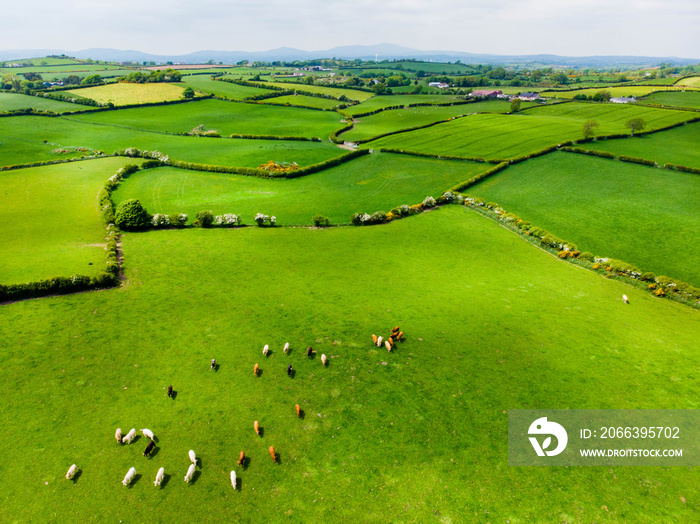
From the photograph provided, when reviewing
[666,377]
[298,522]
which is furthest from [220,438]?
[666,377]

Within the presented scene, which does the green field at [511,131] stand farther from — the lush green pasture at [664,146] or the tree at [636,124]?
the lush green pasture at [664,146]

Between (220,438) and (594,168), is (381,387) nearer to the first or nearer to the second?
(220,438)

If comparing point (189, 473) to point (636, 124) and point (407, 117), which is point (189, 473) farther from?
point (407, 117)

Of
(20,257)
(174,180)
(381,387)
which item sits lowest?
(381,387)

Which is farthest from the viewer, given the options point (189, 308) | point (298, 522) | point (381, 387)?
point (189, 308)

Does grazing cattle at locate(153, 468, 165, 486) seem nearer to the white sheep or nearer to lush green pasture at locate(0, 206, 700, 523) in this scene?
lush green pasture at locate(0, 206, 700, 523)

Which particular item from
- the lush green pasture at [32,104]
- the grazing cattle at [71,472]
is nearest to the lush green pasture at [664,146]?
the grazing cattle at [71,472]

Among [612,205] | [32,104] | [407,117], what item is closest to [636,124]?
[612,205]
